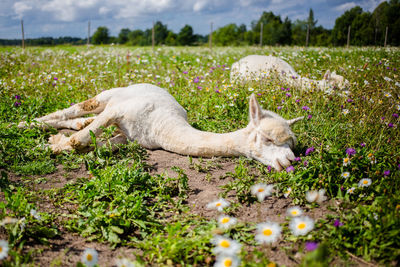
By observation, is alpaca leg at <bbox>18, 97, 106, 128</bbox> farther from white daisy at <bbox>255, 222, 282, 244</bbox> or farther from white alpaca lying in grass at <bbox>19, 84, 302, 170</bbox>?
white daisy at <bbox>255, 222, 282, 244</bbox>

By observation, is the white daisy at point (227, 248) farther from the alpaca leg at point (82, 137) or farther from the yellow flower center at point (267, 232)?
the alpaca leg at point (82, 137)

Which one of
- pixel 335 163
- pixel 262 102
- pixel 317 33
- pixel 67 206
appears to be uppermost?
pixel 317 33

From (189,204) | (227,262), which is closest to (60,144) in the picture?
(189,204)

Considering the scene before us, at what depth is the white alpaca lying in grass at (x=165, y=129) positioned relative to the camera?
2.96 m

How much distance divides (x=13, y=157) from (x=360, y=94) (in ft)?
16.9

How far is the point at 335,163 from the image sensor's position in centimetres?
284

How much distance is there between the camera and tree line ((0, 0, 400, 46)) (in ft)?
39.3

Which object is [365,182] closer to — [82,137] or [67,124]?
[82,137]

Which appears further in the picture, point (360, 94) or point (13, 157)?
point (360, 94)

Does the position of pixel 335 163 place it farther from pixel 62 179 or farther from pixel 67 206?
pixel 62 179

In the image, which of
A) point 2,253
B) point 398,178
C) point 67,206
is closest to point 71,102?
point 67,206

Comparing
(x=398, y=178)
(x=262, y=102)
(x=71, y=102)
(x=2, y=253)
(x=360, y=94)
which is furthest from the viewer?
(x=71, y=102)

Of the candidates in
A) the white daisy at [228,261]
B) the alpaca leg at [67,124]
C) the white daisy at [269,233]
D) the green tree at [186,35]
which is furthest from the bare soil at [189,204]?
the green tree at [186,35]

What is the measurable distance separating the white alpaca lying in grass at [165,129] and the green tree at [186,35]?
85.1 m
